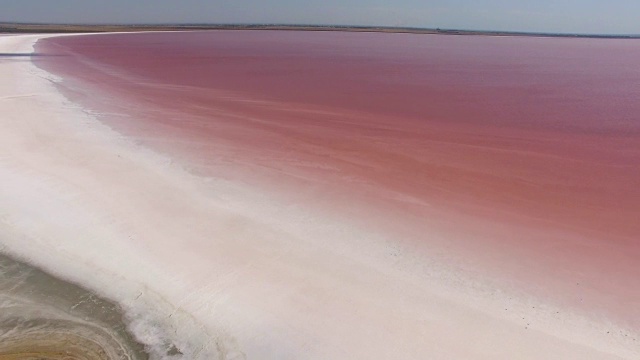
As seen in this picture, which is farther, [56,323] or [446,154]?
[446,154]

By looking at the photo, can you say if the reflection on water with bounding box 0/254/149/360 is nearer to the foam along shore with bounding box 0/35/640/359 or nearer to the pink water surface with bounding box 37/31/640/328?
the foam along shore with bounding box 0/35/640/359

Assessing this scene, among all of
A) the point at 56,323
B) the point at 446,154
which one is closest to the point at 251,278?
the point at 56,323

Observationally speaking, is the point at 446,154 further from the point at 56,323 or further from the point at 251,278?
the point at 56,323

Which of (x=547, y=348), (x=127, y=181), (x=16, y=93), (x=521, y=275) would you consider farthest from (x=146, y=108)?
(x=547, y=348)

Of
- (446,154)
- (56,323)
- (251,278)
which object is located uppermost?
(446,154)

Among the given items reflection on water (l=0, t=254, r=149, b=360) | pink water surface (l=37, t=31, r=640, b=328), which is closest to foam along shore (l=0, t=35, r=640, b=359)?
reflection on water (l=0, t=254, r=149, b=360)

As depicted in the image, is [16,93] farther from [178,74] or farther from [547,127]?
[547,127]

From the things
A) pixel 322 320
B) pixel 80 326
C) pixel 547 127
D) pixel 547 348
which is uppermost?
pixel 547 127
